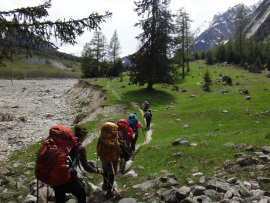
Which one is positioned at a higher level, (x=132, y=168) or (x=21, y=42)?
(x=21, y=42)

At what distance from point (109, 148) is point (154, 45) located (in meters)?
30.4

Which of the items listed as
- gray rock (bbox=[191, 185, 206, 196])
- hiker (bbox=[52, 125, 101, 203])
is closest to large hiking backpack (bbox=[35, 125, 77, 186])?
hiker (bbox=[52, 125, 101, 203])

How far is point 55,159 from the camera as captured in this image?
420 cm

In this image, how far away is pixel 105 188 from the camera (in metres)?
7.20

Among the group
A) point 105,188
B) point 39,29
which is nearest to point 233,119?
point 105,188

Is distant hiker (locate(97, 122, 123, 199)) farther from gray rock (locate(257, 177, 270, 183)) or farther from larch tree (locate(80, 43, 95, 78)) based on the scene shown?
larch tree (locate(80, 43, 95, 78))

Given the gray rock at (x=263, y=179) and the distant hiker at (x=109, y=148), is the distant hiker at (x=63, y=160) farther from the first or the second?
the gray rock at (x=263, y=179)

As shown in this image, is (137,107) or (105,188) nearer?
(105,188)

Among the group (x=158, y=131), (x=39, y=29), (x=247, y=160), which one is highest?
(x=39, y=29)

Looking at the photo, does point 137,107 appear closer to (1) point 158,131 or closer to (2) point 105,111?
(2) point 105,111

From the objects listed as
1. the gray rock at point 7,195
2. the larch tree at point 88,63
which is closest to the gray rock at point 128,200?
the gray rock at point 7,195

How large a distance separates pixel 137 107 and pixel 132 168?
1677 centimetres

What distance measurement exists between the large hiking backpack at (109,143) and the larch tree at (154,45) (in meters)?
27.5

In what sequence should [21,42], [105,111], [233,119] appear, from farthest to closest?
[105,111] → [233,119] → [21,42]
